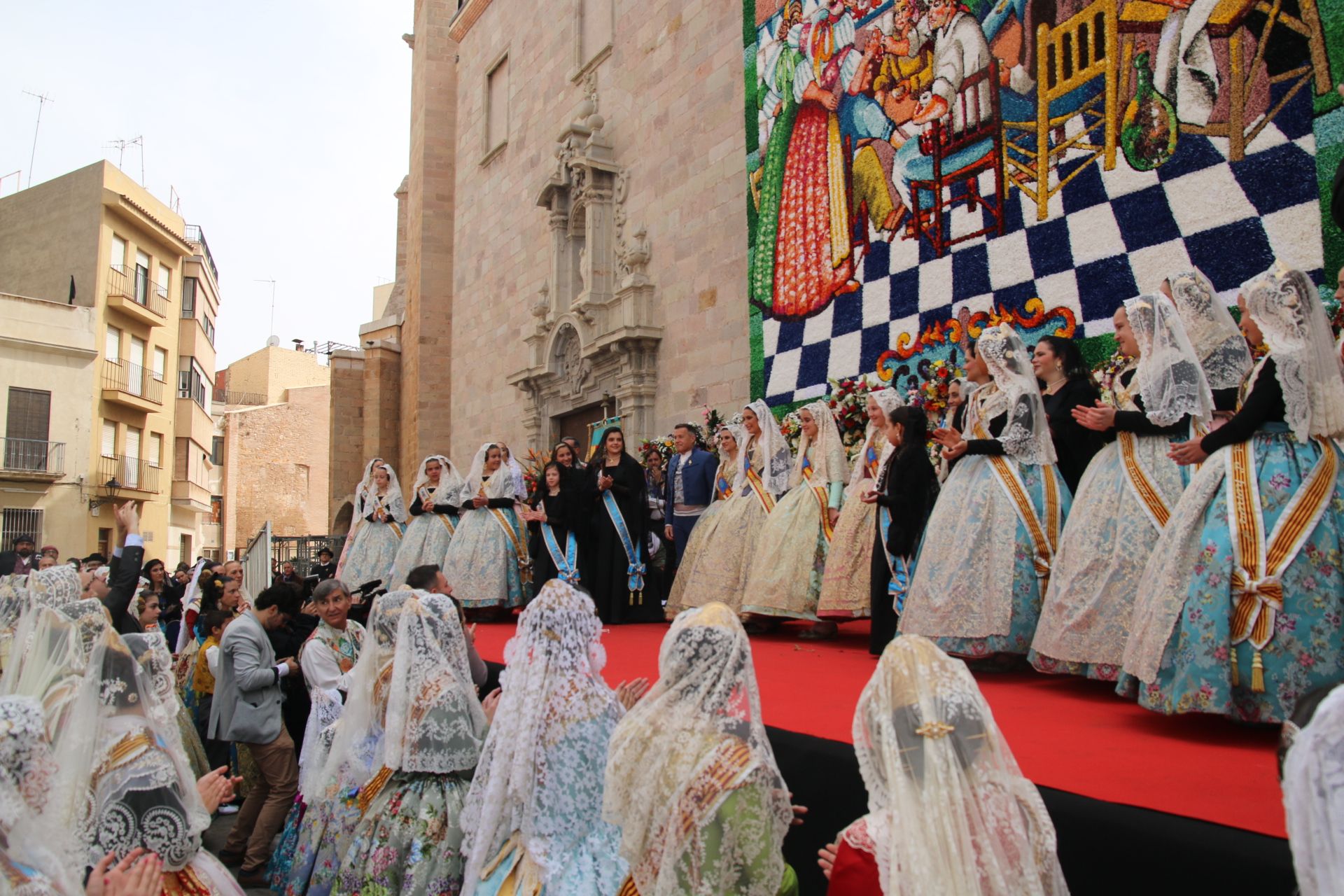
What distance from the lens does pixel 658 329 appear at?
10.0 meters

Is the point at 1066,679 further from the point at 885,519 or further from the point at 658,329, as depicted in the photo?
the point at 658,329

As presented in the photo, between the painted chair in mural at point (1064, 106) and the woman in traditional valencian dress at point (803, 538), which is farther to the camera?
the painted chair in mural at point (1064, 106)

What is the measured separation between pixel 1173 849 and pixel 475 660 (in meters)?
2.63

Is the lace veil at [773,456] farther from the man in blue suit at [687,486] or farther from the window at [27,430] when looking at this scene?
the window at [27,430]

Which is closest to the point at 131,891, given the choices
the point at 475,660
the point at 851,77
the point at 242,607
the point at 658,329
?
the point at 475,660

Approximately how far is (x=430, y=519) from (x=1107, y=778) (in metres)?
6.74

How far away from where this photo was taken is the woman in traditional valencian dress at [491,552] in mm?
7613

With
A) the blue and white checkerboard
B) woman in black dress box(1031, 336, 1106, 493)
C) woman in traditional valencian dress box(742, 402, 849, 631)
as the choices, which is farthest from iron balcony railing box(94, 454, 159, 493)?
woman in black dress box(1031, 336, 1106, 493)

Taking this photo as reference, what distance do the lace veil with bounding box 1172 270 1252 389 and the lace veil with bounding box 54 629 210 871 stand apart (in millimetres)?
3422

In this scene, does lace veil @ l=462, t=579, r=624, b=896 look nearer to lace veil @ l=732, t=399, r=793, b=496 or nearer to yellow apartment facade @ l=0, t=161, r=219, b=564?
lace veil @ l=732, t=399, r=793, b=496

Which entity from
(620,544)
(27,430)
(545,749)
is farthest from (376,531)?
(27,430)

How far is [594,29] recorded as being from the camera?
39.3 feet

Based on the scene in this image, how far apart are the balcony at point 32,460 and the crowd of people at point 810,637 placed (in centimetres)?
1662

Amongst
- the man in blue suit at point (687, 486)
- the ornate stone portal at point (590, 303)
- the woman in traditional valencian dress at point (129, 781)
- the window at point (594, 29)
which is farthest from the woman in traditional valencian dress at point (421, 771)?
the window at point (594, 29)
